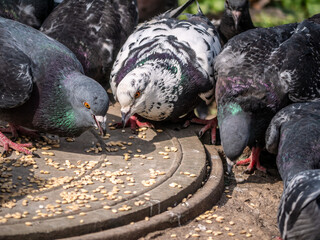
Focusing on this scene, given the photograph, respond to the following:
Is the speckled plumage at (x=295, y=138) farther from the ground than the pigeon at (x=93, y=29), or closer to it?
closer to it

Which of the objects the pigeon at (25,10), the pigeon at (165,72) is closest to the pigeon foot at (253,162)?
the pigeon at (165,72)

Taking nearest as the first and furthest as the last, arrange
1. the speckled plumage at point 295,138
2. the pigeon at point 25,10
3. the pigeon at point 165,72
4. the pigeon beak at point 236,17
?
the speckled plumage at point 295,138 → the pigeon at point 165,72 → the pigeon at point 25,10 → the pigeon beak at point 236,17

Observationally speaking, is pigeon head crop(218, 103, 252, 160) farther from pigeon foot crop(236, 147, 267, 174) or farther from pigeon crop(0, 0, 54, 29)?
pigeon crop(0, 0, 54, 29)

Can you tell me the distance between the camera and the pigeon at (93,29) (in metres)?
6.42

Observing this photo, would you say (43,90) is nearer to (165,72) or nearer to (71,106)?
(71,106)

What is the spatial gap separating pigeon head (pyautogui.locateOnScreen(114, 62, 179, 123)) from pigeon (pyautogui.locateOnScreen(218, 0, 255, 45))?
263 centimetres

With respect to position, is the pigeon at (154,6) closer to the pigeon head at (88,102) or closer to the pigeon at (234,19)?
the pigeon at (234,19)

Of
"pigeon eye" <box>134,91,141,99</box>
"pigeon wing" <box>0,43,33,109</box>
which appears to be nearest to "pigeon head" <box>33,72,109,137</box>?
"pigeon wing" <box>0,43,33,109</box>

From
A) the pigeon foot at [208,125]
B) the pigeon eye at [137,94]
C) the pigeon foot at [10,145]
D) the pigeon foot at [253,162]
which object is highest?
the pigeon eye at [137,94]

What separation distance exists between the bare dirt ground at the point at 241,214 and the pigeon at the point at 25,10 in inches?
142

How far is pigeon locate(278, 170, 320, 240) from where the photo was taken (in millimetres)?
3639

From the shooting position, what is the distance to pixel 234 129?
5.00 meters

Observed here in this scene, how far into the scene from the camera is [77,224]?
3809 mm


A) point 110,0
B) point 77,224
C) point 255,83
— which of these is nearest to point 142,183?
point 77,224
